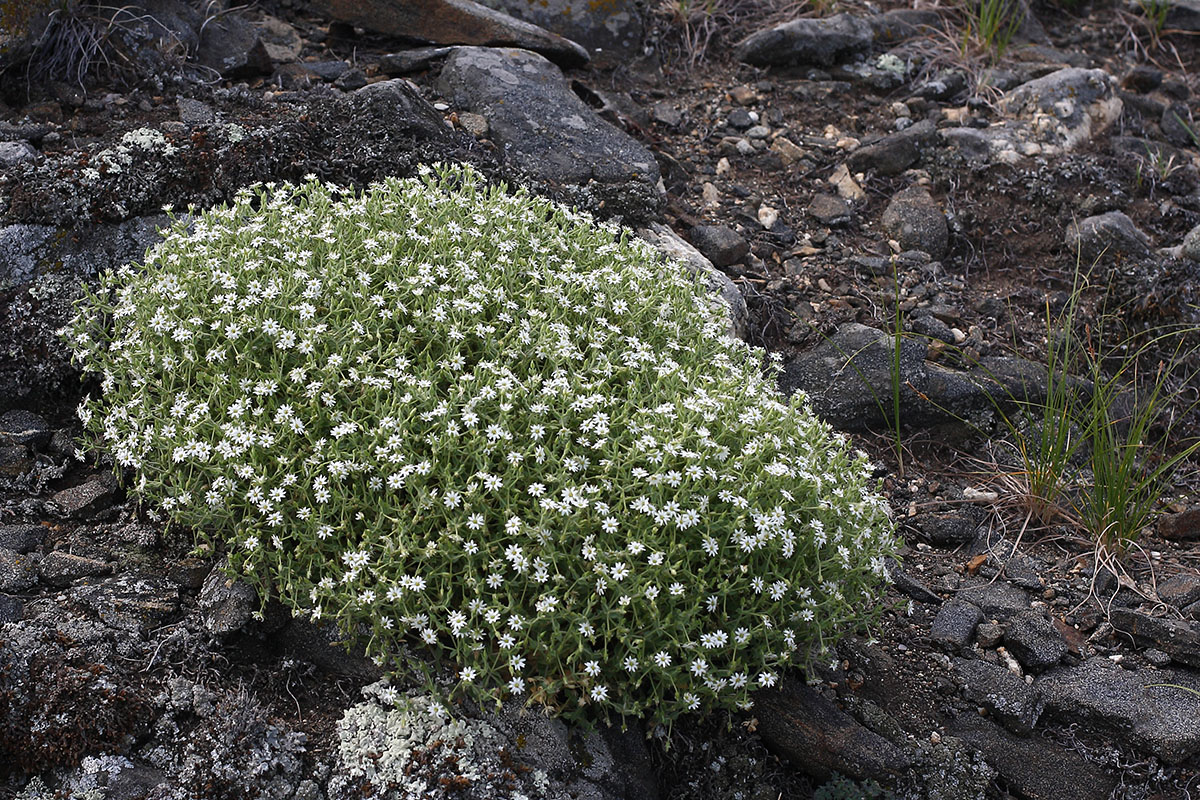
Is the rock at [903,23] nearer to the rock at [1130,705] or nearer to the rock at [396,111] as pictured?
the rock at [396,111]

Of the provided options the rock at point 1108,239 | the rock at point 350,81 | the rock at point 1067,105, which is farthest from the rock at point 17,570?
the rock at point 1067,105

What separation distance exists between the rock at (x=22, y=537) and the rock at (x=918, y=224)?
17.8 ft

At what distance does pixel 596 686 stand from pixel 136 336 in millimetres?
2284

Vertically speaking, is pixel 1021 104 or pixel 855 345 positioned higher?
pixel 1021 104

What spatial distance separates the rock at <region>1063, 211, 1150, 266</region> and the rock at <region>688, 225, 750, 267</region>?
2238 mm

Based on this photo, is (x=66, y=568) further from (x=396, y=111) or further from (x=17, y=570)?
(x=396, y=111)

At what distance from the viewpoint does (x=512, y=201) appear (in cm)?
472

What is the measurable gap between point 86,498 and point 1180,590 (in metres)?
4.67

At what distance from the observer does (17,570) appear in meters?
3.55

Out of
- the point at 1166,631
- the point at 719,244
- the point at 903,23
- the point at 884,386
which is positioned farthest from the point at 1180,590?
the point at 903,23

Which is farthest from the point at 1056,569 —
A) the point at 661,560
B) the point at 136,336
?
the point at 136,336

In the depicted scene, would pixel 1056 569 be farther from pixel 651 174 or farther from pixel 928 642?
pixel 651 174

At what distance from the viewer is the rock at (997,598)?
14.3 ft

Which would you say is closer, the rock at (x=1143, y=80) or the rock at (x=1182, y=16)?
the rock at (x=1143, y=80)
